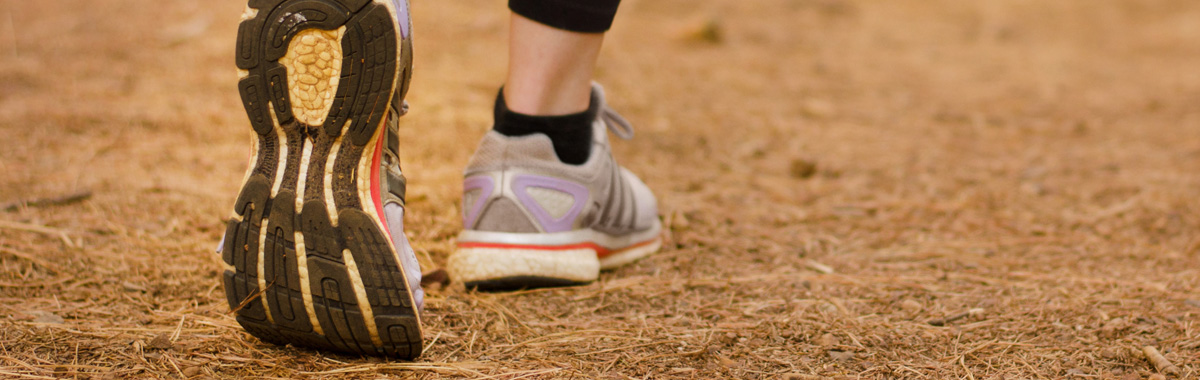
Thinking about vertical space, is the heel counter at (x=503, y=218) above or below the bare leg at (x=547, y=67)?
below

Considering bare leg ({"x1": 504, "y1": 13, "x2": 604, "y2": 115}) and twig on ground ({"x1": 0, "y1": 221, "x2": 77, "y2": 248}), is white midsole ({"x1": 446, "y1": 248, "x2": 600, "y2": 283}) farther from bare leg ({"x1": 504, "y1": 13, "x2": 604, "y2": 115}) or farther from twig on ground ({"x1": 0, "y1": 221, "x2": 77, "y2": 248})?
twig on ground ({"x1": 0, "y1": 221, "x2": 77, "y2": 248})

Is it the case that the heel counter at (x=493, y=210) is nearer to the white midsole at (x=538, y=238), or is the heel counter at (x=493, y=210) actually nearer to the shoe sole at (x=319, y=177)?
the white midsole at (x=538, y=238)

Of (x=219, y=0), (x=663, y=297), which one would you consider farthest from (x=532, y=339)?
(x=219, y=0)

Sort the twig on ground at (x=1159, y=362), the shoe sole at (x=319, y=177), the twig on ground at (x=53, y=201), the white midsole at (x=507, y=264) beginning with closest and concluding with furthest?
the shoe sole at (x=319, y=177) < the twig on ground at (x=1159, y=362) < the white midsole at (x=507, y=264) < the twig on ground at (x=53, y=201)

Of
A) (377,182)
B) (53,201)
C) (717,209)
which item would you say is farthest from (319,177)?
(717,209)

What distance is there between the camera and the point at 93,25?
Result: 404cm

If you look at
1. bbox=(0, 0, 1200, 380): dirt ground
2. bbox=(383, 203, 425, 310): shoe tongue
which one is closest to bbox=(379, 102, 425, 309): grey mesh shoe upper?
bbox=(383, 203, 425, 310): shoe tongue

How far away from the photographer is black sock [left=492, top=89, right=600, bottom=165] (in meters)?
1.54

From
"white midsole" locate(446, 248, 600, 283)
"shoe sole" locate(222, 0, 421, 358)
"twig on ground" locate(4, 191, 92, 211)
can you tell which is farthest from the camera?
"twig on ground" locate(4, 191, 92, 211)

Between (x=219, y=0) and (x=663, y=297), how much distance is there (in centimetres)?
403
